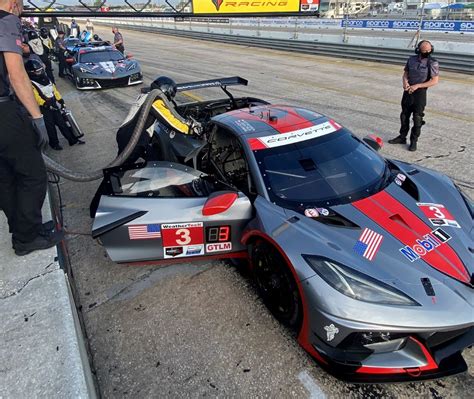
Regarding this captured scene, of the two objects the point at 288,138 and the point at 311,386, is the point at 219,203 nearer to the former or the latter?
the point at 288,138

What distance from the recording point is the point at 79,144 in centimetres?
750

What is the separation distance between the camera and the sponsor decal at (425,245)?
8.32ft

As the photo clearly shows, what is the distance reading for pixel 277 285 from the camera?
2838 millimetres

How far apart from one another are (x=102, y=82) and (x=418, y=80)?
365 inches

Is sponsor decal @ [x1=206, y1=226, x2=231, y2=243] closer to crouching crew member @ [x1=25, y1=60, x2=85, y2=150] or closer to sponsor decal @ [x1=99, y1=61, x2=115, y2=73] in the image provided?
crouching crew member @ [x1=25, y1=60, x2=85, y2=150]

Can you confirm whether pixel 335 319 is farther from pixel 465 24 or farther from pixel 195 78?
pixel 465 24

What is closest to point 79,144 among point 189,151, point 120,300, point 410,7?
point 189,151

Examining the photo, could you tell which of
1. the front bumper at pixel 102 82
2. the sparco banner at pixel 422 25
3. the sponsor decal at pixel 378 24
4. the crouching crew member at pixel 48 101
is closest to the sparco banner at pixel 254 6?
the sparco banner at pixel 422 25

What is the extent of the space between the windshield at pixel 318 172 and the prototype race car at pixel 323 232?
11 mm

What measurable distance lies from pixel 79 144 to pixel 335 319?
263 inches

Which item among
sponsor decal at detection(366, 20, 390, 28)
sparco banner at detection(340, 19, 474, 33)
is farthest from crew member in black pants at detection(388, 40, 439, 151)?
sponsor decal at detection(366, 20, 390, 28)

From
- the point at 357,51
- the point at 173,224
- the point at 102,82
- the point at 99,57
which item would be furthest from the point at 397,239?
the point at 357,51

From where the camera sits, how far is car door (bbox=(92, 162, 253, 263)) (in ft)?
10.3

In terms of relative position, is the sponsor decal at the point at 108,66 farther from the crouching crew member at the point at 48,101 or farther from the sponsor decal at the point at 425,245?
the sponsor decal at the point at 425,245
